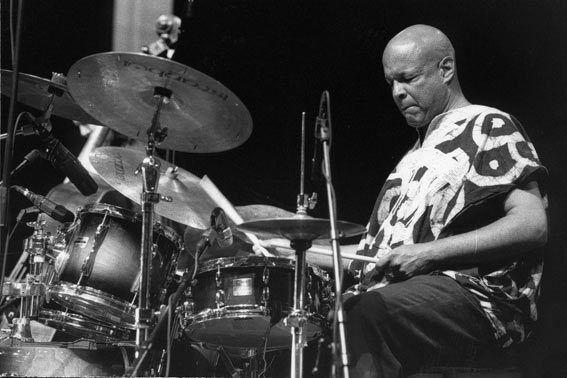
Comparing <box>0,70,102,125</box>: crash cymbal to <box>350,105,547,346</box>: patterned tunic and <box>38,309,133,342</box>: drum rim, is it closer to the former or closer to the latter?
<box>38,309,133,342</box>: drum rim

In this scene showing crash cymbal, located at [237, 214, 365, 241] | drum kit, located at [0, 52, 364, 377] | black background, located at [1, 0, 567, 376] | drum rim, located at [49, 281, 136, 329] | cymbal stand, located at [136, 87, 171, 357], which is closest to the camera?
crash cymbal, located at [237, 214, 365, 241]

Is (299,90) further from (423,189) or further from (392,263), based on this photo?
(392,263)

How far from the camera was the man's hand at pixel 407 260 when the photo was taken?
2.48 metres

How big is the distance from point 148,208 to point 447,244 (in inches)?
42.8

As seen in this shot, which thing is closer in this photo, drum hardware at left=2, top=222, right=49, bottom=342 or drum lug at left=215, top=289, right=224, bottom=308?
drum lug at left=215, top=289, right=224, bottom=308

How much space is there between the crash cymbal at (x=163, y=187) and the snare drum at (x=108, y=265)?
0.33ft

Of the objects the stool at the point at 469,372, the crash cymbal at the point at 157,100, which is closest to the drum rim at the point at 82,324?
the crash cymbal at the point at 157,100

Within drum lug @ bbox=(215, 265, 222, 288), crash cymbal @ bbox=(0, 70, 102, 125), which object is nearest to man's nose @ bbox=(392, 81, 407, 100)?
drum lug @ bbox=(215, 265, 222, 288)

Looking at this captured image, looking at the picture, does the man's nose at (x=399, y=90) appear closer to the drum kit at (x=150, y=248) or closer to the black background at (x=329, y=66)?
the drum kit at (x=150, y=248)

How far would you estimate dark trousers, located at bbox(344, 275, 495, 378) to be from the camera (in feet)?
7.82

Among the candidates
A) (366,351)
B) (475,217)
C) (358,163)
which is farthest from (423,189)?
(358,163)

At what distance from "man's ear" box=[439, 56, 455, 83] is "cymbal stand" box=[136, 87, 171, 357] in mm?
1130

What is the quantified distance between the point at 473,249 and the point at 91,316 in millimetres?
1667

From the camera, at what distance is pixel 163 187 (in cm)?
338
